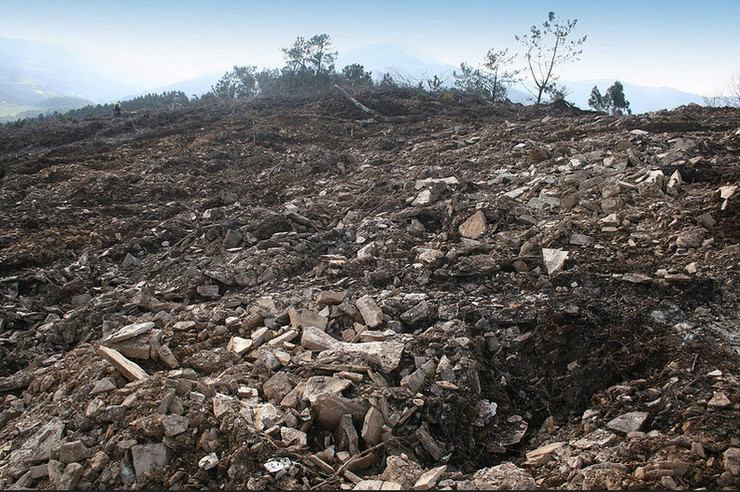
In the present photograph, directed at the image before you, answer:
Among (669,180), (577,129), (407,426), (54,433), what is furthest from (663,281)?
(577,129)

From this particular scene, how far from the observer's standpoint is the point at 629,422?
6.65ft

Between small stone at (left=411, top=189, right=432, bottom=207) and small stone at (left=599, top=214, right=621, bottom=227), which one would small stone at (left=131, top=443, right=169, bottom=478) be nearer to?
small stone at (left=411, top=189, right=432, bottom=207)

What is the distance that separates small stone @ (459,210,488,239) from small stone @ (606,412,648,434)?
88.0 inches

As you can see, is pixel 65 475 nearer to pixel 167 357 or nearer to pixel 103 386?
pixel 103 386

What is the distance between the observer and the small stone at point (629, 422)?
1995mm

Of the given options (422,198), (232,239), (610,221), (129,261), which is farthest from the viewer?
(422,198)

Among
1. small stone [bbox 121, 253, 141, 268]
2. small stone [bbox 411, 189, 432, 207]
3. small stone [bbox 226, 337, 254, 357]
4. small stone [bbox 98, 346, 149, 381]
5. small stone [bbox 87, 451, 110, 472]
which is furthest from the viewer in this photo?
small stone [bbox 411, 189, 432, 207]

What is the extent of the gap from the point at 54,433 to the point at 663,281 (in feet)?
13.8

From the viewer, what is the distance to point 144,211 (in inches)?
237

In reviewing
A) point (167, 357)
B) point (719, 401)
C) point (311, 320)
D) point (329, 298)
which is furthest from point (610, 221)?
point (167, 357)

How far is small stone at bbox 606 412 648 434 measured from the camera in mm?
→ 1995

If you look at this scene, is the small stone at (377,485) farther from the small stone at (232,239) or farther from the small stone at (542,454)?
the small stone at (232,239)

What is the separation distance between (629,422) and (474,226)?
2.44 meters

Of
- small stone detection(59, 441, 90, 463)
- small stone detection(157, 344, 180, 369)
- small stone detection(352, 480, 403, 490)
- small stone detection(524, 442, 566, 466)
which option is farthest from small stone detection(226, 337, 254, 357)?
small stone detection(524, 442, 566, 466)
